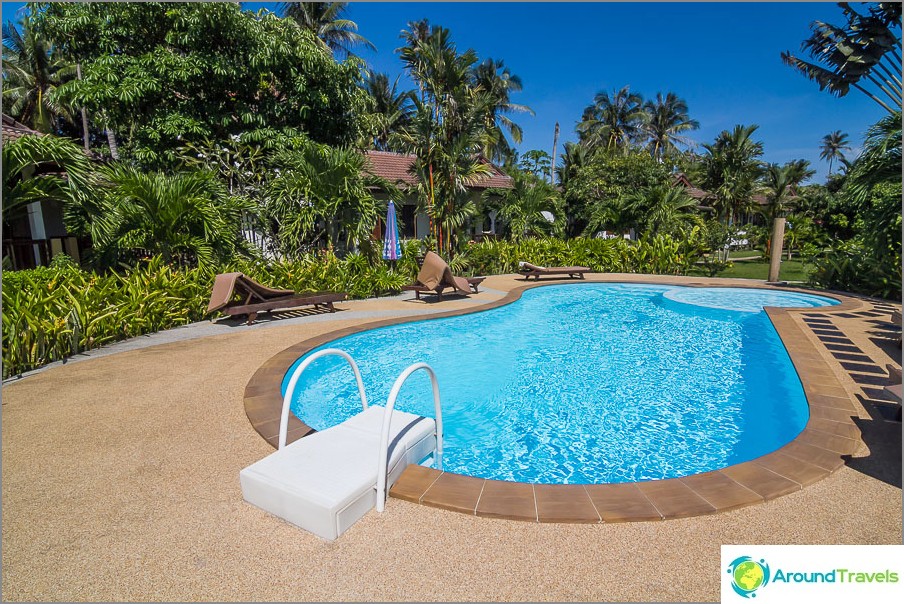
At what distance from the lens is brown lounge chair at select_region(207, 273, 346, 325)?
9.09m

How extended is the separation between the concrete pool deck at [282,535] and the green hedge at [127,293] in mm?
2410

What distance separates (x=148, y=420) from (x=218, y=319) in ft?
17.8

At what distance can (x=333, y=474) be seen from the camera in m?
3.13

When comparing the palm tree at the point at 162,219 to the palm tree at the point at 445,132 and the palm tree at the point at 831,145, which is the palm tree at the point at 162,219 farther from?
the palm tree at the point at 831,145

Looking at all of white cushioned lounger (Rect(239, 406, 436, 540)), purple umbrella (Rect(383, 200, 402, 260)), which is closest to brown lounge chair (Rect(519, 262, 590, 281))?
purple umbrella (Rect(383, 200, 402, 260))

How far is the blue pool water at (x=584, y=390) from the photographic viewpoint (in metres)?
4.82

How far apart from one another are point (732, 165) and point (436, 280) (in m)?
22.4

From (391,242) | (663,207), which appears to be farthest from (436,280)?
(663,207)

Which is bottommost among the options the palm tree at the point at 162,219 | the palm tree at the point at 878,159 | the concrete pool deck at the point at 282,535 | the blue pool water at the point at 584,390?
the blue pool water at the point at 584,390

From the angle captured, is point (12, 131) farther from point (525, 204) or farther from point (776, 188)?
point (776, 188)

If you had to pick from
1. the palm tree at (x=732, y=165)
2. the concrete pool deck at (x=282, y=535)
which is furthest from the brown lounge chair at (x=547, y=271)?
the palm tree at (x=732, y=165)

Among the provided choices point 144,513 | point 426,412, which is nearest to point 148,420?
point 144,513

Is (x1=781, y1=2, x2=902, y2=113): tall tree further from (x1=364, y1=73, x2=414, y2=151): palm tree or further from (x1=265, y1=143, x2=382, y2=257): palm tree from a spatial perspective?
(x1=364, y1=73, x2=414, y2=151): palm tree

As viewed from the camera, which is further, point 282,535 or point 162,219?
point 162,219
